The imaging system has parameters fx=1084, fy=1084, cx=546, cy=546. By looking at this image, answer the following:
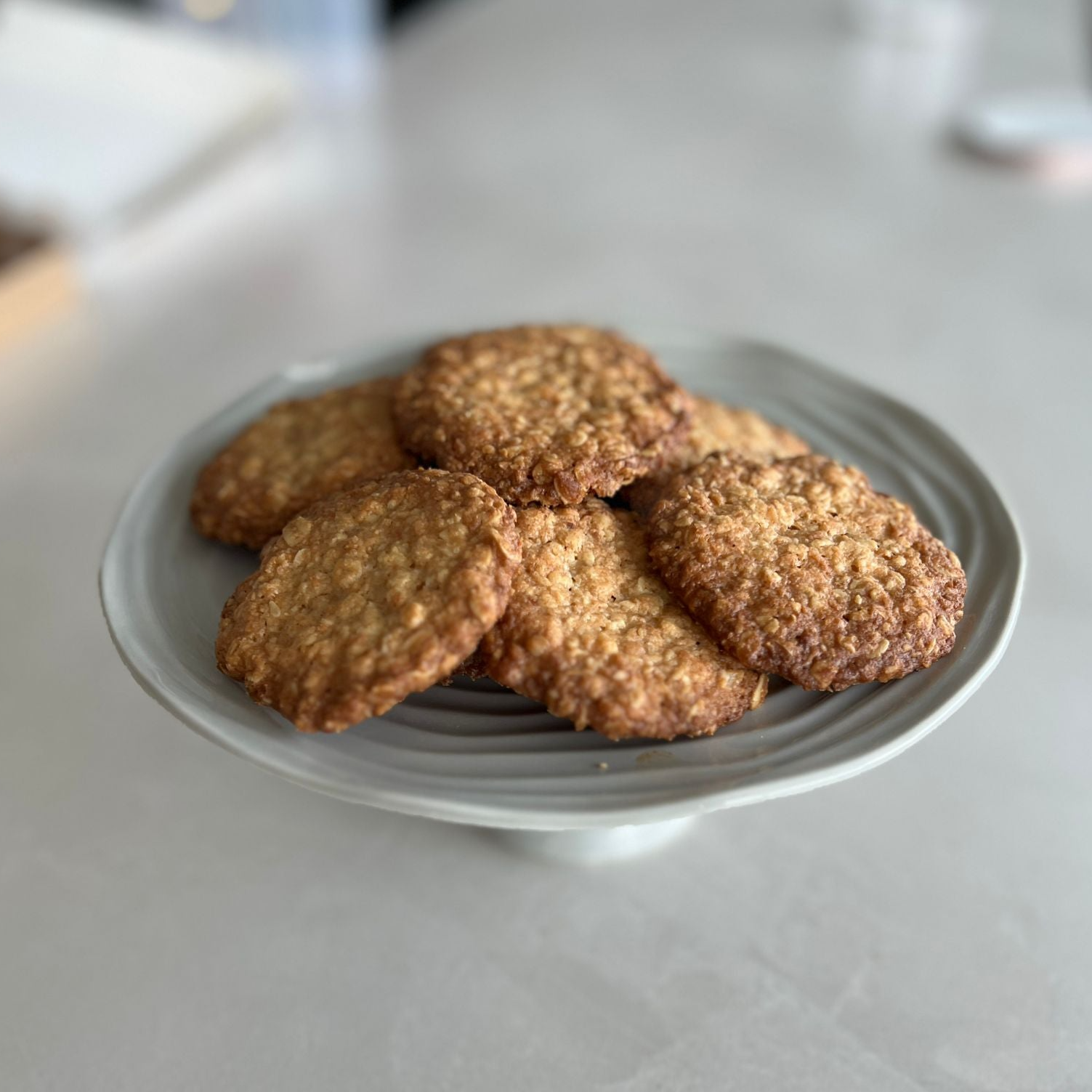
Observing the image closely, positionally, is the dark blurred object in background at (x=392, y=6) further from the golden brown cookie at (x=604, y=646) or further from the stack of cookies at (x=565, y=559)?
the golden brown cookie at (x=604, y=646)

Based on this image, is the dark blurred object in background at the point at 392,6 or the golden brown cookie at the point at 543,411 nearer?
the golden brown cookie at the point at 543,411

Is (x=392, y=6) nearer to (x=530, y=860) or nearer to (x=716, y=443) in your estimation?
(x=716, y=443)

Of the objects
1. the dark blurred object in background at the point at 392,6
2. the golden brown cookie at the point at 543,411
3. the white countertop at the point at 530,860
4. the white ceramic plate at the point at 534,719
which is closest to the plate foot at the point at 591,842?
the white countertop at the point at 530,860

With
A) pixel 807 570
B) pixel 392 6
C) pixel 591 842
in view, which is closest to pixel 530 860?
pixel 591 842

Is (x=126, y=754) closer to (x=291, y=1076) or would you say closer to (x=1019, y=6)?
(x=291, y=1076)

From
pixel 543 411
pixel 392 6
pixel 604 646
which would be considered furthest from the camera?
pixel 392 6

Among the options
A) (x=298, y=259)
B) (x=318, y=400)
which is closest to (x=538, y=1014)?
(x=318, y=400)

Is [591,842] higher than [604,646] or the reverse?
the reverse
